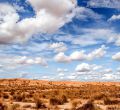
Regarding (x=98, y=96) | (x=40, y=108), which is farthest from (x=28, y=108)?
(x=98, y=96)

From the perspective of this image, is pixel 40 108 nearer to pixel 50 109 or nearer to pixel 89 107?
pixel 50 109

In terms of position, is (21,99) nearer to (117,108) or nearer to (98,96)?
(98,96)

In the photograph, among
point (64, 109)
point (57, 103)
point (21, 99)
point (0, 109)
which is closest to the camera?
point (0, 109)

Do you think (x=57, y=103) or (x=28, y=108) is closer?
(x=28, y=108)

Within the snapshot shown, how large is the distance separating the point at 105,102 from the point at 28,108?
871 centimetres

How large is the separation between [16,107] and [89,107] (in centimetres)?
616

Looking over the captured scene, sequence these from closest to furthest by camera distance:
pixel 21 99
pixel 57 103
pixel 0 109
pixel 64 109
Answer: pixel 0 109
pixel 64 109
pixel 57 103
pixel 21 99

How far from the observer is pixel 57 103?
30.2 m

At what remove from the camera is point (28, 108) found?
26.1 meters

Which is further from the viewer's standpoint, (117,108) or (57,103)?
(57,103)

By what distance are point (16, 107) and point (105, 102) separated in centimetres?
986

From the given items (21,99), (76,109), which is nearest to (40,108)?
(76,109)

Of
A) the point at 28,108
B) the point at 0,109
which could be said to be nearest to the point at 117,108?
the point at 28,108

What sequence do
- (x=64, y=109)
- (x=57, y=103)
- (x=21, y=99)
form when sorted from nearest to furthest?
(x=64, y=109), (x=57, y=103), (x=21, y=99)
